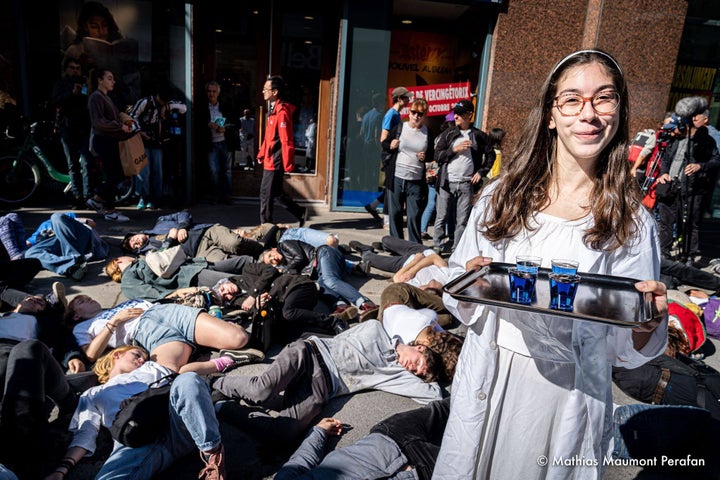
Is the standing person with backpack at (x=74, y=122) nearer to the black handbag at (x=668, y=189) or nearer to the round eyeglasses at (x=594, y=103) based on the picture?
the round eyeglasses at (x=594, y=103)

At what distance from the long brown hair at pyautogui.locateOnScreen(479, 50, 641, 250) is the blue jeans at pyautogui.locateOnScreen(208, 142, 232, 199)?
321 inches

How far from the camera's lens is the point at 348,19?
930 centimetres

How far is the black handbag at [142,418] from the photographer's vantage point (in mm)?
2877

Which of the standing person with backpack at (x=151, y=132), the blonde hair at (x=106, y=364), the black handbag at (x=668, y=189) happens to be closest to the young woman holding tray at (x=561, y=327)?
the blonde hair at (x=106, y=364)

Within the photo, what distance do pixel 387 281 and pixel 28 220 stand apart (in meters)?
5.35

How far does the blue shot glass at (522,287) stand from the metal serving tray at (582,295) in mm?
20

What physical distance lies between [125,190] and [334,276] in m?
5.11

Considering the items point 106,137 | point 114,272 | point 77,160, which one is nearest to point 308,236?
point 114,272

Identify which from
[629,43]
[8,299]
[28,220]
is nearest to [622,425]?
[8,299]

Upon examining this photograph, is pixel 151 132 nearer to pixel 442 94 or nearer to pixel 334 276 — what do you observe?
pixel 334 276

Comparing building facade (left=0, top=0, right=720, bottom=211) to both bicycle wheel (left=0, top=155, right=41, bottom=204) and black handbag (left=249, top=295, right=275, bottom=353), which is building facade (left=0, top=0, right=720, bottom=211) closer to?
bicycle wheel (left=0, top=155, right=41, bottom=204)

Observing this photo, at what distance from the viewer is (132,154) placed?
27.4ft

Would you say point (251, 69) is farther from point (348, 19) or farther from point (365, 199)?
point (365, 199)

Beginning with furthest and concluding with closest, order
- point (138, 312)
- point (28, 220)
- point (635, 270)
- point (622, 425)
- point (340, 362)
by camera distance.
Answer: point (28, 220) → point (138, 312) → point (340, 362) → point (622, 425) → point (635, 270)
